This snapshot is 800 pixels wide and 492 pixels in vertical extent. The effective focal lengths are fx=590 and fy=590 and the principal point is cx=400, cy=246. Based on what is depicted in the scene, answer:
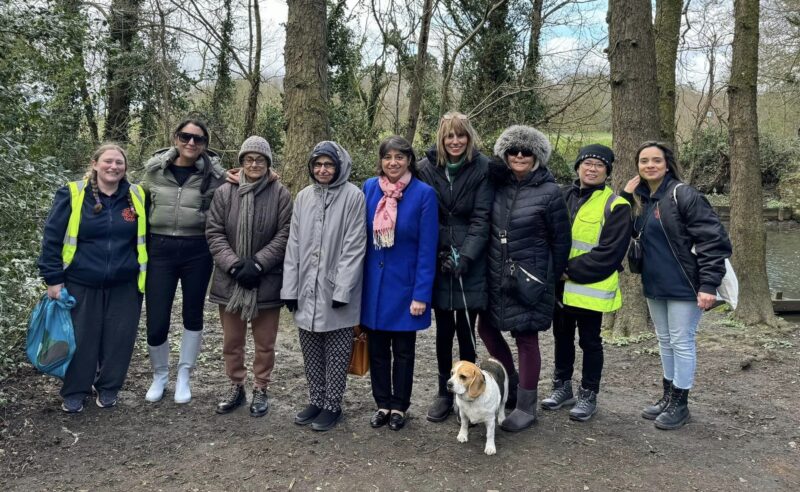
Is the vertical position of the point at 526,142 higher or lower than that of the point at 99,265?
higher

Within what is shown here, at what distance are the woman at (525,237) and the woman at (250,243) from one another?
4.78 feet

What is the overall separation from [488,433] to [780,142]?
1033 inches

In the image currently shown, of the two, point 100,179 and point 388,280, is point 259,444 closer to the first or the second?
point 388,280

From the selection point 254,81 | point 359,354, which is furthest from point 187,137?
point 254,81

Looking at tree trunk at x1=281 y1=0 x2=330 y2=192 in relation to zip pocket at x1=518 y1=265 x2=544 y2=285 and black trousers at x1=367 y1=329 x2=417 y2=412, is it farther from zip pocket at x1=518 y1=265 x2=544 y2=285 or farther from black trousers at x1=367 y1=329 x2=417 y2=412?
zip pocket at x1=518 y1=265 x2=544 y2=285

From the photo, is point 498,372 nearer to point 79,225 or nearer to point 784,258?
point 79,225

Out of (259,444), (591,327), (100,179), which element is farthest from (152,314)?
(591,327)

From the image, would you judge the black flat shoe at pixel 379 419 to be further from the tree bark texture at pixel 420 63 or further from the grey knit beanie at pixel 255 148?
the tree bark texture at pixel 420 63

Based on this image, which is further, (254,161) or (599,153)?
(254,161)

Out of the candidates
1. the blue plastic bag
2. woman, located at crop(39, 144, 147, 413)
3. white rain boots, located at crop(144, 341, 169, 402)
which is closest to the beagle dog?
white rain boots, located at crop(144, 341, 169, 402)

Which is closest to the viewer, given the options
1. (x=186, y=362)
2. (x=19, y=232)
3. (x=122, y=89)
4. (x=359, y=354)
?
(x=359, y=354)

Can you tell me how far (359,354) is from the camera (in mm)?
4082

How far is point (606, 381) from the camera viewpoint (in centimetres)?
522

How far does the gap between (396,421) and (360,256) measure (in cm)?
116
